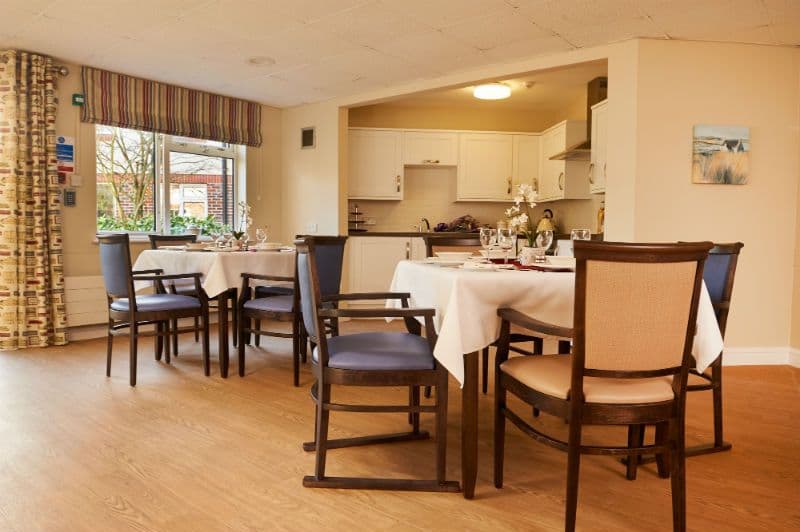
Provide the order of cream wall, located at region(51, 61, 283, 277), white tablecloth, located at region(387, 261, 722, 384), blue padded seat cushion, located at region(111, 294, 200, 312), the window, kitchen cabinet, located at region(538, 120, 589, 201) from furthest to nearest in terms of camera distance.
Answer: kitchen cabinet, located at region(538, 120, 589, 201) → the window → cream wall, located at region(51, 61, 283, 277) → blue padded seat cushion, located at region(111, 294, 200, 312) → white tablecloth, located at region(387, 261, 722, 384)

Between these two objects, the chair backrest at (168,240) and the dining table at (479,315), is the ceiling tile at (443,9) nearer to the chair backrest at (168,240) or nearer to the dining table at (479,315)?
the dining table at (479,315)

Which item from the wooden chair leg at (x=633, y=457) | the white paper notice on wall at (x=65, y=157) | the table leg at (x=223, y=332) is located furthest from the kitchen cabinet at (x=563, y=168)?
the white paper notice on wall at (x=65, y=157)

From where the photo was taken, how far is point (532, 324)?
1771mm

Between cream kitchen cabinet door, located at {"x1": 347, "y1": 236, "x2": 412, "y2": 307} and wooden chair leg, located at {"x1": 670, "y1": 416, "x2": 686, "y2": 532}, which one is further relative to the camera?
cream kitchen cabinet door, located at {"x1": 347, "y1": 236, "x2": 412, "y2": 307}

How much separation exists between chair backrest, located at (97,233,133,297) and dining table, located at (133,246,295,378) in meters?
0.44

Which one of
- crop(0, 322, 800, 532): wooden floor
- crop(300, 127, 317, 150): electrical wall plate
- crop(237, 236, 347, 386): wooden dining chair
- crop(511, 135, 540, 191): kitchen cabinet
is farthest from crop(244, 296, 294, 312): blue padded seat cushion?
crop(511, 135, 540, 191): kitchen cabinet

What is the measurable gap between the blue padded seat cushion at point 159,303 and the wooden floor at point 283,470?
0.48 metres

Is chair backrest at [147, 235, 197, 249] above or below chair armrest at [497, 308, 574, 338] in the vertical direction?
above

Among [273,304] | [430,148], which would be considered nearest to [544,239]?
[273,304]

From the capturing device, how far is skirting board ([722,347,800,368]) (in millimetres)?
4254

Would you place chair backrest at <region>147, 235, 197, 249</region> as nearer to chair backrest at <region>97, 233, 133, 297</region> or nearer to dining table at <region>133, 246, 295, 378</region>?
dining table at <region>133, 246, 295, 378</region>

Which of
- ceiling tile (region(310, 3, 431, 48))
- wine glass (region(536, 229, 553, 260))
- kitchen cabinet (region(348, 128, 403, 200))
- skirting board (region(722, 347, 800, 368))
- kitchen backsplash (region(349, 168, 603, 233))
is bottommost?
skirting board (region(722, 347, 800, 368))

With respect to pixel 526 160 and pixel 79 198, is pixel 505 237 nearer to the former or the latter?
pixel 79 198

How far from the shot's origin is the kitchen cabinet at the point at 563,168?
5988mm
